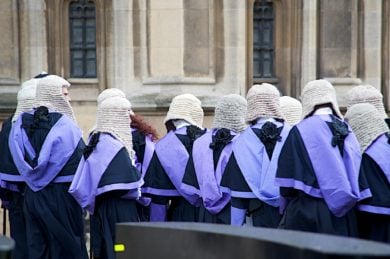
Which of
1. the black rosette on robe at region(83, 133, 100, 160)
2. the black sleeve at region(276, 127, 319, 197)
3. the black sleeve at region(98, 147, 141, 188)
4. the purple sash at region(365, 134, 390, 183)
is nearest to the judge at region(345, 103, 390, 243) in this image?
the purple sash at region(365, 134, 390, 183)

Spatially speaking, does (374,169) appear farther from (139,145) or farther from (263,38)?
(263,38)

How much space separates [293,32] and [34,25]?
3.41m

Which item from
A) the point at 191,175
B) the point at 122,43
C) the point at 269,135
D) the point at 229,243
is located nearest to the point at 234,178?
the point at 269,135

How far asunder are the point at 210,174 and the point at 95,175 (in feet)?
3.14

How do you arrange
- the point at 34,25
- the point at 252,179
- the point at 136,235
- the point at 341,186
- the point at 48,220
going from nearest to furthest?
the point at 136,235, the point at 341,186, the point at 252,179, the point at 48,220, the point at 34,25

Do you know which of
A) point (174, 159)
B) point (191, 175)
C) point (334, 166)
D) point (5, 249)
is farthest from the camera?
point (174, 159)

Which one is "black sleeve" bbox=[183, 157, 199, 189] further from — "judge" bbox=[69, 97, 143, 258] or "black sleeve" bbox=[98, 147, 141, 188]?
"black sleeve" bbox=[98, 147, 141, 188]

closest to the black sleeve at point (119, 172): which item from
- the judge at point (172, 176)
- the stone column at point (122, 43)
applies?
the judge at point (172, 176)

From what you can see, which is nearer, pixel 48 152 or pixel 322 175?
pixel 322 175

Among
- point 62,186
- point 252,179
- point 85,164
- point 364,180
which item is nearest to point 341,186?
point 364,180

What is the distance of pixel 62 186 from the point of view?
28.7 ft

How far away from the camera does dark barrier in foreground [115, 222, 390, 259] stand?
362 cm

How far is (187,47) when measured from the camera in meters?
12.7

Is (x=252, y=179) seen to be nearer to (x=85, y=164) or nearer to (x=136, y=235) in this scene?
(x=85, y=164)
